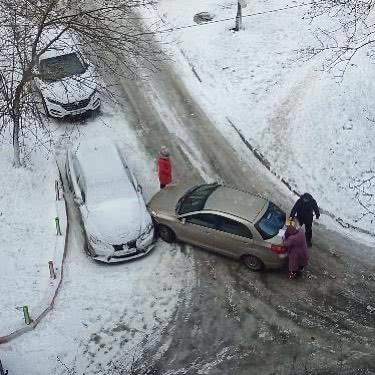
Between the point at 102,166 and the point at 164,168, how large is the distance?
163cm

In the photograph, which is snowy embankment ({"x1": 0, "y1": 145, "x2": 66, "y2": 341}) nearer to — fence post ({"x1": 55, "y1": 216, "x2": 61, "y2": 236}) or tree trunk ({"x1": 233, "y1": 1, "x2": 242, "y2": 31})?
fence post ({"x1": 55, "y1": 216, "x2": 61, "y2": 236})

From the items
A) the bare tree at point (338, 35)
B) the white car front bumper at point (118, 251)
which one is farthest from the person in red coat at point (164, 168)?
the bare tree at point (338, 35)

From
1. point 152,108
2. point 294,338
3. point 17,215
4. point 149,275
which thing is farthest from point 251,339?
point 152,108

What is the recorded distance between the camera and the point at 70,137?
19.7m

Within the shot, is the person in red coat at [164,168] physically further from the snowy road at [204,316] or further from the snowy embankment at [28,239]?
the snowy embankment at [28,239]

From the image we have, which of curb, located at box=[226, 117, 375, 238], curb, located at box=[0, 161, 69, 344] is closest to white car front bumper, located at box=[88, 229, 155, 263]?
curb, located at box=[0, 161, 69, 344]

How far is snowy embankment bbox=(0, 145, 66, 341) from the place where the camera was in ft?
45.0

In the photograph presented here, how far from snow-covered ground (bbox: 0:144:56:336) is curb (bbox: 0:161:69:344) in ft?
0.44

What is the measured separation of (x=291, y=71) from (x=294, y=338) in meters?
11.9

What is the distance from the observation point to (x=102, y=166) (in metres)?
16.5

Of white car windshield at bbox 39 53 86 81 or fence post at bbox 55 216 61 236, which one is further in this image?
white car windshield at bbox 39 53 86 81

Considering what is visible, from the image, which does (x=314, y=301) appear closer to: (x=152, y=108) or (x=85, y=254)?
(x=85, y=254)

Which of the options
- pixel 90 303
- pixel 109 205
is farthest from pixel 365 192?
pixel 90 303

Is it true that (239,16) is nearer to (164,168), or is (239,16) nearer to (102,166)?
(164,168)
